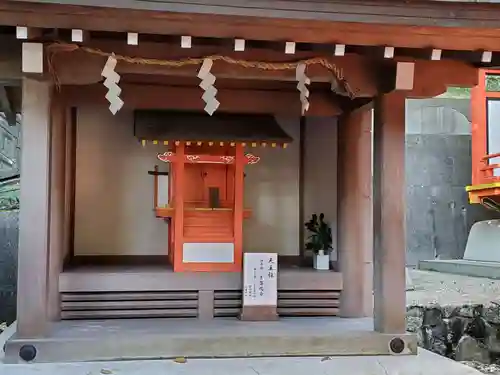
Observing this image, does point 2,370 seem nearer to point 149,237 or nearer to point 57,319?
point 57,319

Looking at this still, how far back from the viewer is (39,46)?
379cm

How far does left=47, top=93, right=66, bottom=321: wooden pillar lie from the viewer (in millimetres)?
4605

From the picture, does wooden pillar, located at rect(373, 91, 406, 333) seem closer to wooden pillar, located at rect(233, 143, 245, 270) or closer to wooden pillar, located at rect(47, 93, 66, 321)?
wooden pillar, located at rect(233, 143, 245, 270)

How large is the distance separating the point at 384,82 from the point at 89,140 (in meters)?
2.94

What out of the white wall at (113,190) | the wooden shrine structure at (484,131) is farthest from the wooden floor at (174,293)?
the wooden shrine structure at (484,131)

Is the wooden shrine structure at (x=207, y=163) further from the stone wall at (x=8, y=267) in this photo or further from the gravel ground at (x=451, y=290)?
the stone wall at (x=8, y=267)

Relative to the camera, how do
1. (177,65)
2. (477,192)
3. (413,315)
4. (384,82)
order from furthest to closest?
(477,192) < (413,315) < (384,82) < (177,65)

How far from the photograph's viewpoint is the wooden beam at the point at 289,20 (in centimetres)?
336

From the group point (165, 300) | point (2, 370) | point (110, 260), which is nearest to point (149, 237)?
point (110, 260)

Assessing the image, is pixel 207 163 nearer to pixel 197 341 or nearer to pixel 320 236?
pixel 320 236

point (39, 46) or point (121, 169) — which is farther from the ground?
point (39, 46)

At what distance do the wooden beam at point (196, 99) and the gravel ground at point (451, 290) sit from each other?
3.09 m

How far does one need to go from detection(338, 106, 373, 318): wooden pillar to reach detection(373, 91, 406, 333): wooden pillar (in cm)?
78

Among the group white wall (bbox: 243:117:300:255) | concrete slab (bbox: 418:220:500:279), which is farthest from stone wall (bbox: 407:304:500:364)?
concrete slab (bbox: 418:220:500:279)
